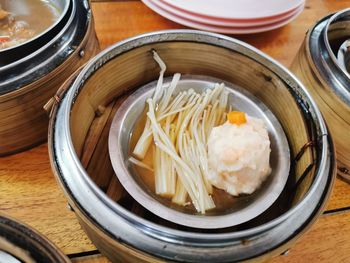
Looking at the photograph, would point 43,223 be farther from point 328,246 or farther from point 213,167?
point 328,246

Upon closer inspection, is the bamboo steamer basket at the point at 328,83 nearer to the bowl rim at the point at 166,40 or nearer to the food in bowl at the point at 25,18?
the bowl rim at the point at 166,40

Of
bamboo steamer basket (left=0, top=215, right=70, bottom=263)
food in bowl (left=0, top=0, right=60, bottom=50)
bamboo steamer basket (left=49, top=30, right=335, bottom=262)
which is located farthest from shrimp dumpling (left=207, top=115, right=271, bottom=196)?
food in bowl (left=0, top=0, right=60, bottom=50)

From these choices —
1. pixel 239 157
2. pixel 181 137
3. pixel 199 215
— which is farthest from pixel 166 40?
pixel 199 215

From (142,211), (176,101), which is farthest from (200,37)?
(142,211)

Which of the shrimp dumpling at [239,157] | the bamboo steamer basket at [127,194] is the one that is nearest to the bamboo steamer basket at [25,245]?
the bamboo steamer basket at [127,194]

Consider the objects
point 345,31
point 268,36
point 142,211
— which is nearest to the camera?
point 142,211

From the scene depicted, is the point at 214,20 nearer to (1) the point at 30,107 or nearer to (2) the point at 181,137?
(2) the point at 181,137
